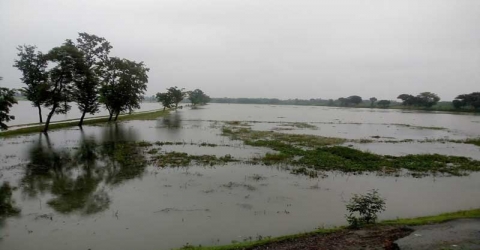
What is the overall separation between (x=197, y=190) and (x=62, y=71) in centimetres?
3509

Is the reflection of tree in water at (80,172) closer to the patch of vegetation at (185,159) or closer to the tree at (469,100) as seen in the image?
the patch of vegetation at (185,159)

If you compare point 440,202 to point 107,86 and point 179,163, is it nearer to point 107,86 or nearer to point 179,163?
point 179,163

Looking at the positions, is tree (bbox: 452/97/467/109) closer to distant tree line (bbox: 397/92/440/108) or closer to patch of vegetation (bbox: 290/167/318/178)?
distant tree line (bbox: 397/92/440/108)

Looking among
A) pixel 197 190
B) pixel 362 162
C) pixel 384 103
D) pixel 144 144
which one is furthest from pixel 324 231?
pixel 384 103

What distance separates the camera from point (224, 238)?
11.5 meters

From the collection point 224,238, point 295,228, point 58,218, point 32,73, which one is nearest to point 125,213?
point 58,218

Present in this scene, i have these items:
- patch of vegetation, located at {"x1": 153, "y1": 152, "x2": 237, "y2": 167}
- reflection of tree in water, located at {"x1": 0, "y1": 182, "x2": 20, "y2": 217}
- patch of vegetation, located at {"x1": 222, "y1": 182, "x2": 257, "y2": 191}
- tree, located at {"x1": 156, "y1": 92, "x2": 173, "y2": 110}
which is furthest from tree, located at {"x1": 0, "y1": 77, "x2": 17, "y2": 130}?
tree, located at {"x1": 156, "y1": 92, "x2": 173, "y2": 110}

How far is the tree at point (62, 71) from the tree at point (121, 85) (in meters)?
13.1

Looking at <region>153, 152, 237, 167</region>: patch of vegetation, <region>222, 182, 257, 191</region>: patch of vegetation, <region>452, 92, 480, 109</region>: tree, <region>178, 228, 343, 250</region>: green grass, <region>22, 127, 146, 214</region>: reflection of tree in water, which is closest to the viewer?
<region>178, 228, 343, 250</region>: green grass

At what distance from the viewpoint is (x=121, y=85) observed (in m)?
59.0

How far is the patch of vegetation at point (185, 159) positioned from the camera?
23.7 meters

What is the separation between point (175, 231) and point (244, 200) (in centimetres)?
488

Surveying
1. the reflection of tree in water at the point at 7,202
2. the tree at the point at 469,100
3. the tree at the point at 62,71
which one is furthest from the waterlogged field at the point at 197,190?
the tree at the point at 469,100

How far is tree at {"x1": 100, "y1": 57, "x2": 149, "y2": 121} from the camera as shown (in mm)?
57781
